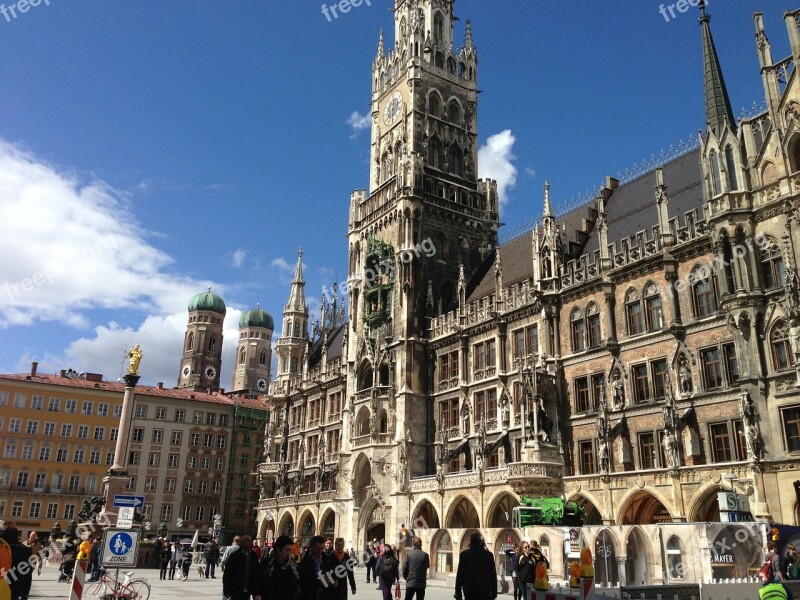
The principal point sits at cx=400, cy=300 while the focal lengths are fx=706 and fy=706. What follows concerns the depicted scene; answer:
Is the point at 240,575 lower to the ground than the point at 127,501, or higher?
lower

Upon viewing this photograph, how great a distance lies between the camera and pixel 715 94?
30.0 meters

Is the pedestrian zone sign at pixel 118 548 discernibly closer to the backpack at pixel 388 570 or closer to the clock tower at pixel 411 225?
the backpack at pixel 388 570

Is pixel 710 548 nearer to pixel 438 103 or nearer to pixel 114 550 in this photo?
pixel 114 550

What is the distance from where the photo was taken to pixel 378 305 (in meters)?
47.0

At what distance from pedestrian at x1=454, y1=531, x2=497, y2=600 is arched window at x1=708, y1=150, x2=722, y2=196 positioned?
22.0 m

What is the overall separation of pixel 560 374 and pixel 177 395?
53.5 metres

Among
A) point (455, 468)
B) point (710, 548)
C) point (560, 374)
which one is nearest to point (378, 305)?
point (455, 468)

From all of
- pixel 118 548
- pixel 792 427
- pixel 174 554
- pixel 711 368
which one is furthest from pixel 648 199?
pixel 118 548

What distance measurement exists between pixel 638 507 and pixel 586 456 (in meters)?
3.47

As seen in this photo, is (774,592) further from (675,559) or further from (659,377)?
(659,377)

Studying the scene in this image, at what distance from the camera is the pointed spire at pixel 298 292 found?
65.6 meters

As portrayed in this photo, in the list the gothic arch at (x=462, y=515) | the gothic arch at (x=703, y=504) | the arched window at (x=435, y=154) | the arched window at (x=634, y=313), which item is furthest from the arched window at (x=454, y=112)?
the gothic arch at (x=703, y=504)

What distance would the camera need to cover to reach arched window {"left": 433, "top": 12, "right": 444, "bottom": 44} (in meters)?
55.2

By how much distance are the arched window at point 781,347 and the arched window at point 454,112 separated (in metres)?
32.4
